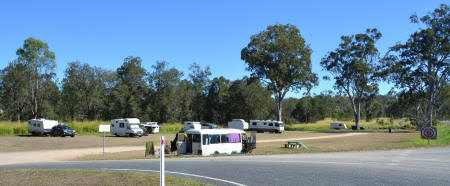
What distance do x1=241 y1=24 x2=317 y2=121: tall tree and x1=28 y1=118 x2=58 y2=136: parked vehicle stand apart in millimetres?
35883

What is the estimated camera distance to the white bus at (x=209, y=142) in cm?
2292

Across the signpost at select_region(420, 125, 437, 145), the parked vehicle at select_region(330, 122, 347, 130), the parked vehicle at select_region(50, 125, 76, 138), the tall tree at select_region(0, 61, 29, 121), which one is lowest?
the parked vehicle at select_region(330, 122, 347, 130)

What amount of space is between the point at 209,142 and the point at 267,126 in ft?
123

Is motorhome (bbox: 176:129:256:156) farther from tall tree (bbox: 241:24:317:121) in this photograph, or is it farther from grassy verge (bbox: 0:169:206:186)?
tall tree (bbox: 241:24:317:121)

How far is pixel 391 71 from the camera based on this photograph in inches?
2435

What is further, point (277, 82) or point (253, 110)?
point (253, 110)

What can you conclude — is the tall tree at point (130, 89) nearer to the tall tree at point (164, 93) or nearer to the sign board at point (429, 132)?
the tall tree at point (164, 93)

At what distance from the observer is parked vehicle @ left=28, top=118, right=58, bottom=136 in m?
42.4

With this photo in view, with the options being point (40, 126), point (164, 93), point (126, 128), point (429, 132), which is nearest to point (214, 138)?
point (429, 132)

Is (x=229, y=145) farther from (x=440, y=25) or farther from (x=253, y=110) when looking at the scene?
(x=253, y=110)

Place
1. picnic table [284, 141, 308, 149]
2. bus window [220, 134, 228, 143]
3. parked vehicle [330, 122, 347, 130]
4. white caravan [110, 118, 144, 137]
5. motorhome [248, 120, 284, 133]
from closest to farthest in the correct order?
bus window [220, 134, 228, 143], picnic table [284, 141, 308, 149], white caravan [110, 118, 144, 137], motorhome [248, 120, 284, 133], parked vehicle [330, 122, 347, 130]

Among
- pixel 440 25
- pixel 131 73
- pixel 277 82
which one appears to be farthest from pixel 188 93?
pixel 440 25

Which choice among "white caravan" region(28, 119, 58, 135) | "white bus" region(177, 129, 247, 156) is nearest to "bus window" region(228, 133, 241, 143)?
"white bus" region(177, 129, 247, 156)

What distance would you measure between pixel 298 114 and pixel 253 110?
97.0 ft
